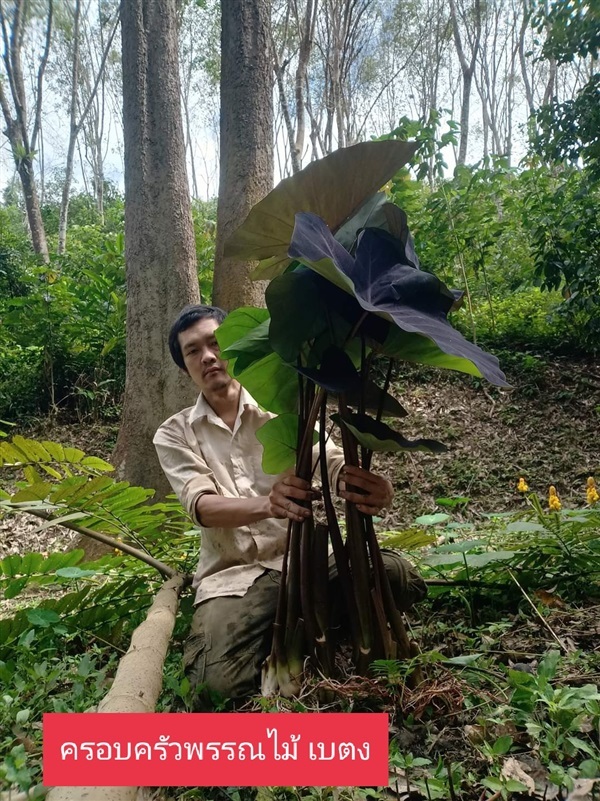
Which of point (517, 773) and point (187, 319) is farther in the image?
point (187, 319)

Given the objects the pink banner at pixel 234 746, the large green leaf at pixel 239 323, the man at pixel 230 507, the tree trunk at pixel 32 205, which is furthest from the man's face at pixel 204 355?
the tree trunk at pixel 32 205

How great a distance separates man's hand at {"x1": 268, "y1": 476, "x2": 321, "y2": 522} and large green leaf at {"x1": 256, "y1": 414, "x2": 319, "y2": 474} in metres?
0.13

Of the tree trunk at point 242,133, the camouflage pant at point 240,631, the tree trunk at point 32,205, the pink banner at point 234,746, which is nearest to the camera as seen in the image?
the pink banner at point 234,746

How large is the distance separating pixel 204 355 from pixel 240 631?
91 centimetres

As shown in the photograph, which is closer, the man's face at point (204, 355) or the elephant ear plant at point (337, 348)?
the elephant ear plant at point (337, 348)

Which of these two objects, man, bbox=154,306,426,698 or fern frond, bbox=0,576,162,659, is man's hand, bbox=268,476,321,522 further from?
fern frond, bbox=0,576,162,659

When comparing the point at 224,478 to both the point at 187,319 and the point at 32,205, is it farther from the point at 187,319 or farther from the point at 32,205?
the point at 32,205

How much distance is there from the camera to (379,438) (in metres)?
1.10

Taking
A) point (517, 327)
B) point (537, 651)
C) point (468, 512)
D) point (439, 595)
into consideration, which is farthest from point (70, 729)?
point (517, 327)

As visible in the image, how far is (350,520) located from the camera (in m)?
1.24

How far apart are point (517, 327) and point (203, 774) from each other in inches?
228

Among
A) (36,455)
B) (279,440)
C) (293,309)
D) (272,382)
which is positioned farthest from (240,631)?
(293,309)

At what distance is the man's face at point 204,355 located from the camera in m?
1.84

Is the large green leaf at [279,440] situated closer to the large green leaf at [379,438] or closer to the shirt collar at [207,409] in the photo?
the large green leaf at [379,438]
